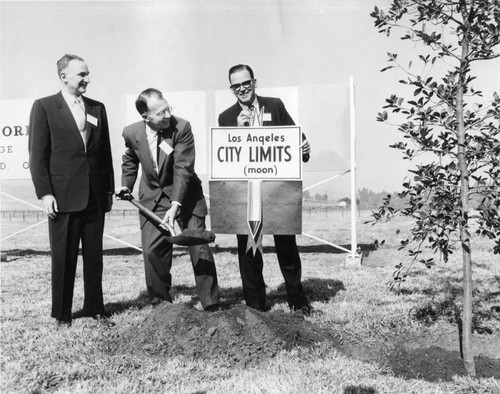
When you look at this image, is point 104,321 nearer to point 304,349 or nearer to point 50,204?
point 50,204

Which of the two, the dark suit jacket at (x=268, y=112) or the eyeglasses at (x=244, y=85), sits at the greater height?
the eyeglasses at (x=244, y=85)

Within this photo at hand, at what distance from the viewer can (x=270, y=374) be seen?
132 inches

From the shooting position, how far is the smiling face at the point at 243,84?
4523mm

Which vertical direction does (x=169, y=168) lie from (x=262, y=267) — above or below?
above

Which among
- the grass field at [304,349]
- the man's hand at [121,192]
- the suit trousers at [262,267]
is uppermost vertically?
the man's hand at [121,192]

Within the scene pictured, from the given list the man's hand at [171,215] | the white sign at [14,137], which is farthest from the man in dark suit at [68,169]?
the white sign at [14,137]

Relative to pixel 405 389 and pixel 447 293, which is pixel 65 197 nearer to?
pixel 405 389

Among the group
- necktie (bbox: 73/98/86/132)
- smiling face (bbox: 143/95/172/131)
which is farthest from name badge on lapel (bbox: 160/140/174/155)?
necktie (bbox: 73/98/86/132)

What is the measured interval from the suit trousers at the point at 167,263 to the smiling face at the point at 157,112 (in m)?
0.82

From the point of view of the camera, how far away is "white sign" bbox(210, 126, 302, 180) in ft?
15.1

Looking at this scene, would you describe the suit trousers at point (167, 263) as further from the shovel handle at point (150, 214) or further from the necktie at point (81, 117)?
the necktie at point (81, 117)

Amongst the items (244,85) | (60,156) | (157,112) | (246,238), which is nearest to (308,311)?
(246,238)

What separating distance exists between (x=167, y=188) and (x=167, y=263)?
27.6 inches

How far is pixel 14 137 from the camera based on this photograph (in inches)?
389
